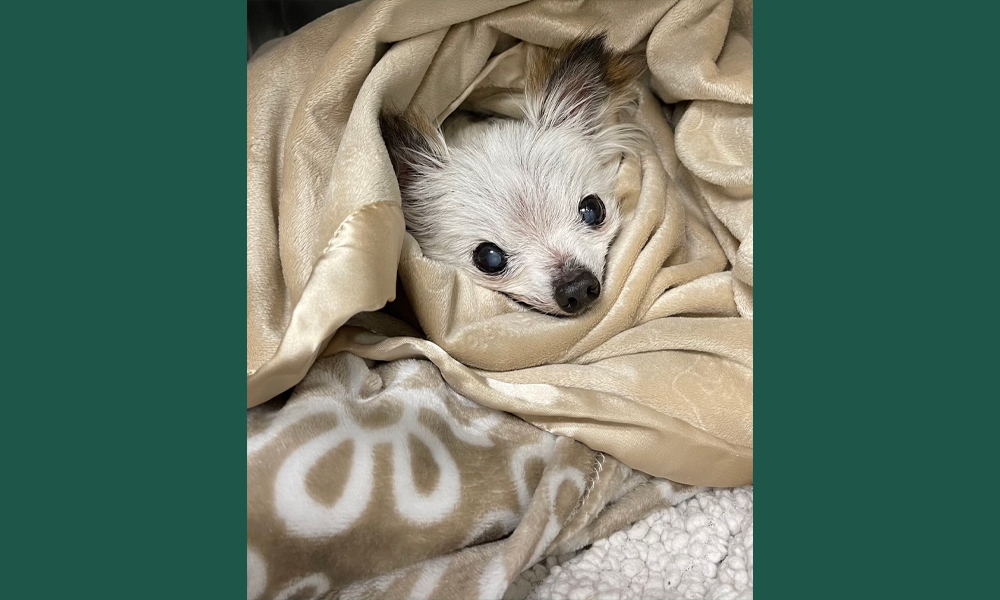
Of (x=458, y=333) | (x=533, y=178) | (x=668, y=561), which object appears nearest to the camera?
(x=668, y=561)

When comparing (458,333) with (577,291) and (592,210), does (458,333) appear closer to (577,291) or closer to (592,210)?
(577,291)

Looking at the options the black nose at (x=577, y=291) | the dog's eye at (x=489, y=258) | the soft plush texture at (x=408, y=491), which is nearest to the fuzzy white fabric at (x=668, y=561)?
the soft plush texture at (x=408, y=491)

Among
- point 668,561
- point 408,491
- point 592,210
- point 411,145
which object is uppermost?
point 411,145

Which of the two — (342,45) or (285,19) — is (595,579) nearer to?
(342,45)

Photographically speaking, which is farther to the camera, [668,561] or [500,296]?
[500,296]

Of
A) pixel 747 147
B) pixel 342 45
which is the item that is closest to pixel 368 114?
pixel 342 45

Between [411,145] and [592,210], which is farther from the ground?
[411,145]

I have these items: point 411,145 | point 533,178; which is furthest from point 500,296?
point 411,145
